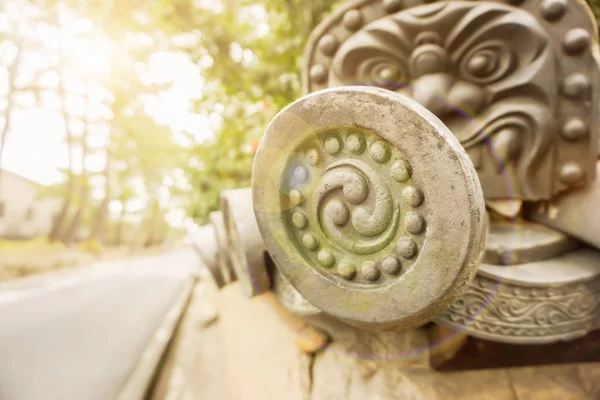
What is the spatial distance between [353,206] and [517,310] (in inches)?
21.1

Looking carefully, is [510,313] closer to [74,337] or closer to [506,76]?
[506,76]

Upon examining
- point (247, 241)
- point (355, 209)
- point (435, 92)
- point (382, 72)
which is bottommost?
point (247, 241)

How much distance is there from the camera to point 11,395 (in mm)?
1896

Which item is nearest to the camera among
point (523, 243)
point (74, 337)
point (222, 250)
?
point (523, 243)

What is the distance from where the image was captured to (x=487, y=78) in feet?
3.45

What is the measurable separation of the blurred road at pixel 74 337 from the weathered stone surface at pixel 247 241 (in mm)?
1318

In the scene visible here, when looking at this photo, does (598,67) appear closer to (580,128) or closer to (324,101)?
(580,128)

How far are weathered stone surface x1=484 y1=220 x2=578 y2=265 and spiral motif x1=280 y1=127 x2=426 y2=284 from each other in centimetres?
43

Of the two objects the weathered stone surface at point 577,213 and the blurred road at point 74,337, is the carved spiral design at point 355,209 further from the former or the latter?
the blurred road at point 74,337

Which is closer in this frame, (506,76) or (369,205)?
(369,205)

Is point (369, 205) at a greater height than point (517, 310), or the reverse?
point (369, 205)

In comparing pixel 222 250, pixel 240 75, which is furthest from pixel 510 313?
pixel 240 75

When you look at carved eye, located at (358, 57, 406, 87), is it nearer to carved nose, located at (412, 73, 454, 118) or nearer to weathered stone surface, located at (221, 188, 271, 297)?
carved nose, located at (412, 73, 454, 118)

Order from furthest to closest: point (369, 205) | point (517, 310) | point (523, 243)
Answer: point (523, 243)
point (517, 310)
point (369, 205)
